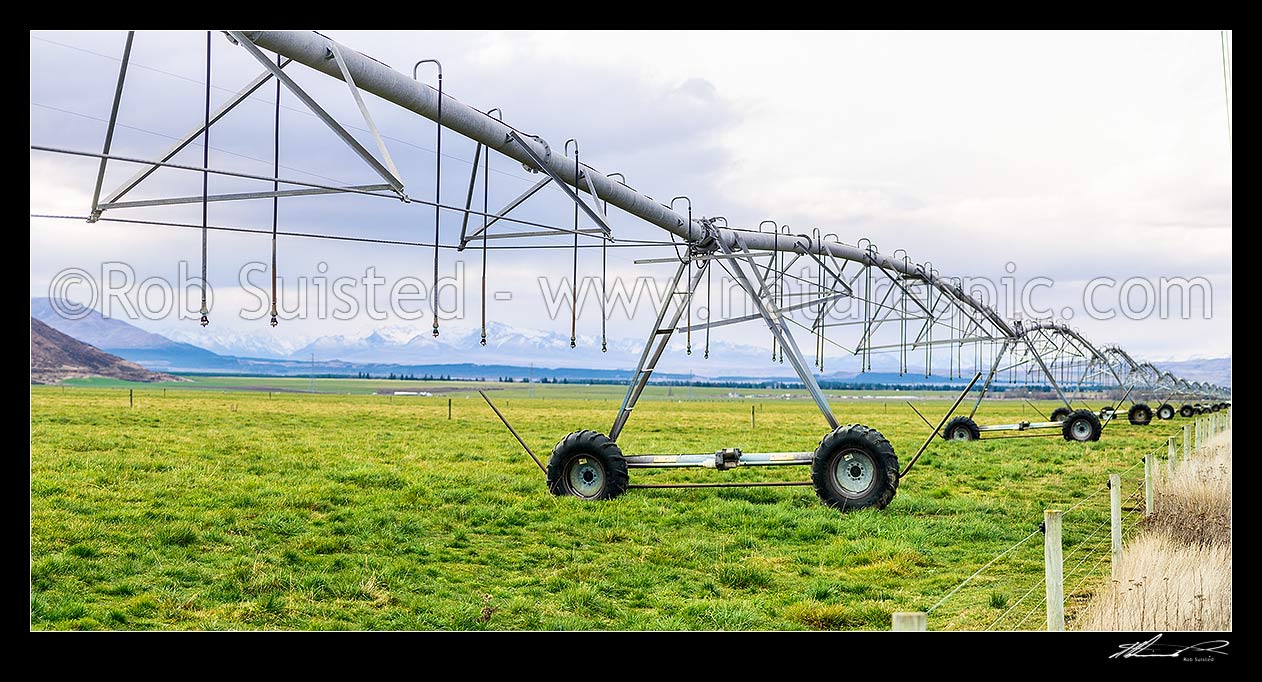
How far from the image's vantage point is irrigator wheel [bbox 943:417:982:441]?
A: 92.5 feet

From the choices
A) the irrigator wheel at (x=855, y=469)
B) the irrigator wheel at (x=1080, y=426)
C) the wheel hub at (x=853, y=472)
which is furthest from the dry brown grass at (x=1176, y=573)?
the irrigator wheel at (x=1080, y=426)

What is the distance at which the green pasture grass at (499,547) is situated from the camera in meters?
8.81

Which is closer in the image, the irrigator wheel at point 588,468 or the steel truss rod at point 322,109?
the steel truss rod at point 322,109

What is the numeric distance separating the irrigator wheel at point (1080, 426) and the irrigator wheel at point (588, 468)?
1980 centimetres

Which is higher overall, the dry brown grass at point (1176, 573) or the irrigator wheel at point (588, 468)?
the irrigator wheel at point (588, 468)

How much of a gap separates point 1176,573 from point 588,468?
780 centimetres

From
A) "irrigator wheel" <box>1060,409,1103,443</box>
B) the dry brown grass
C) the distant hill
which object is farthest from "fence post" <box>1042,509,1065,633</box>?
the distant hill

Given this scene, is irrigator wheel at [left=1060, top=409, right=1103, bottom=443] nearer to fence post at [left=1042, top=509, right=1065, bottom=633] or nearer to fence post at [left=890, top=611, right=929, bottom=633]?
fence post at [left=1042, top=509, right=1065, bottom=633]

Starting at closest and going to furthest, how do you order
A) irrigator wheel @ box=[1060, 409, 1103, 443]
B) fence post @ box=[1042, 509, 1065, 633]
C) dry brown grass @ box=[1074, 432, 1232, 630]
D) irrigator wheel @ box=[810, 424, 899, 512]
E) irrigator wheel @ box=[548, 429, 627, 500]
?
fence post @ box=[1042, 509, 1065, 633]
dry brown grass @ box=[1074, 432, 1232, 630]
irrigator wheel @ box=[810, 424, 899, 512]
irrigator wheel @ box=[548, 429, 627, 500]
irrigator wheel @ box=[1060, 409, 1103, 443]

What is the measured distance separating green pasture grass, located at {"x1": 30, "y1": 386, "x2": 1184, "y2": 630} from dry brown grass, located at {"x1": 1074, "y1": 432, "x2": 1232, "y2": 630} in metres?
0.59

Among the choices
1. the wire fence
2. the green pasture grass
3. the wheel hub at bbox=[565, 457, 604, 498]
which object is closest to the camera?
the wire fence

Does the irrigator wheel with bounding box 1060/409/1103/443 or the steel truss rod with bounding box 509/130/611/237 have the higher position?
the steel truss rod with bounding box 509/130/611/237

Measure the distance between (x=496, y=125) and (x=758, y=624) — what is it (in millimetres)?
5925

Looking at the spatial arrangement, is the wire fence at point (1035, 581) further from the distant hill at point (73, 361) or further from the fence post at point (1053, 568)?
the distant hill at point (73, 361)
